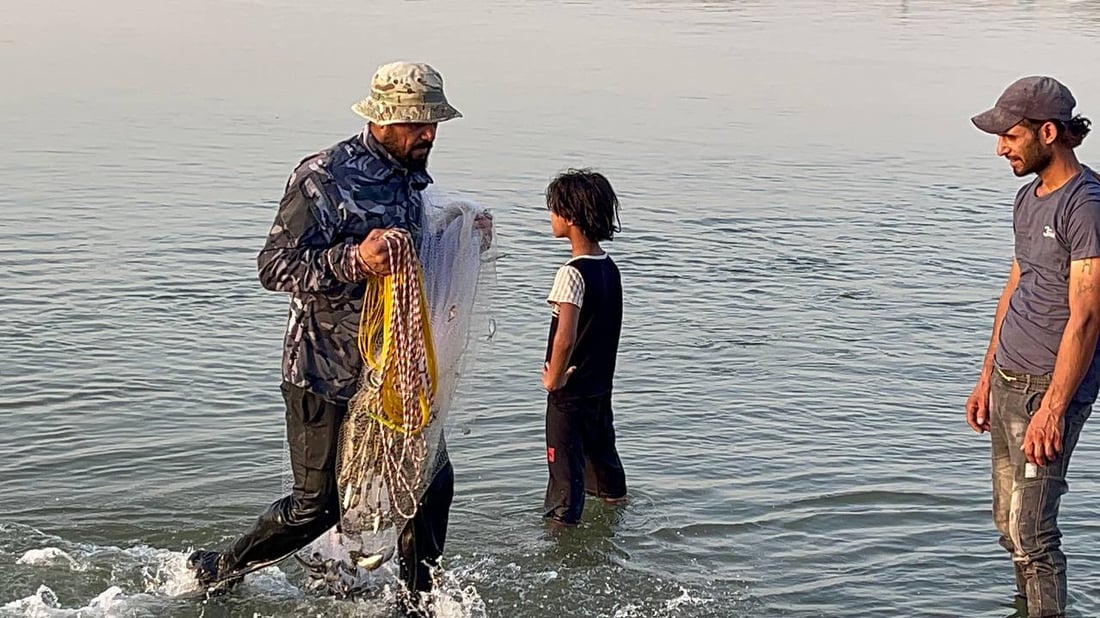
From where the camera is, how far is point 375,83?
486 cm

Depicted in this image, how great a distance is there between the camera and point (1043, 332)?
5.06m

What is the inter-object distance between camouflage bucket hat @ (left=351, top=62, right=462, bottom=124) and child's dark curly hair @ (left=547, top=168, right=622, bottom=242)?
1.18 m

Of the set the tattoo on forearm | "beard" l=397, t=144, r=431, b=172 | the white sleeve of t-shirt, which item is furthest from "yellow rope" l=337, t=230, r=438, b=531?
the tattoo on forearm

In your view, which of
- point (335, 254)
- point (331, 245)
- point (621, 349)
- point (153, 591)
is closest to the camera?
point (335, 254)

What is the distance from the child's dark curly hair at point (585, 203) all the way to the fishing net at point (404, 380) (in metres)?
0.53

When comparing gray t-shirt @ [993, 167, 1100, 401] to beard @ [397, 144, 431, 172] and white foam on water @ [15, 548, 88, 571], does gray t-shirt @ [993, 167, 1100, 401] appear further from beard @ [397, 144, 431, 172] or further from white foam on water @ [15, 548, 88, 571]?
white foam on water @ [15, 548, 88, 571]

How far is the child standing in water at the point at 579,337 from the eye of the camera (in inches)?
235

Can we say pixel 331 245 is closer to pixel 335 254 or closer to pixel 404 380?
pixel 335 254

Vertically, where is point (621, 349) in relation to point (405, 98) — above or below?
below

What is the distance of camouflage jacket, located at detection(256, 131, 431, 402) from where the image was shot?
4812mm

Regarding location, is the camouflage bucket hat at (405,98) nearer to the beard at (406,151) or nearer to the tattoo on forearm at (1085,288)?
the beard at (406,151)

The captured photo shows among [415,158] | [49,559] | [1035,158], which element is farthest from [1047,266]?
[49,559]

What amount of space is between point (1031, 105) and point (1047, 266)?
539 millimetres

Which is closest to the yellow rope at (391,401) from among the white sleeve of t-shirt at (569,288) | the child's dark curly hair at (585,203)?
the white sleeve of t-shirt at (569,288)
